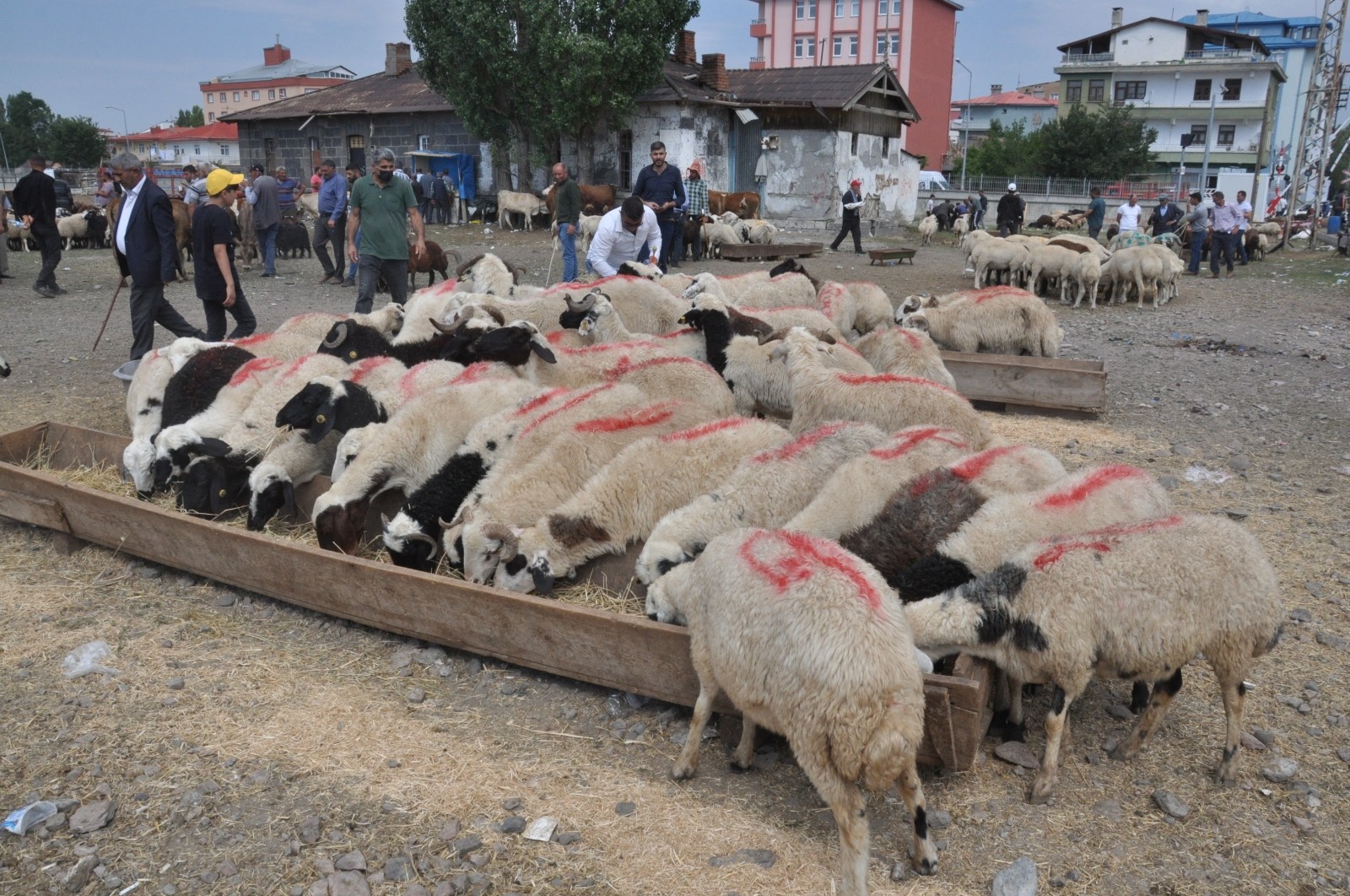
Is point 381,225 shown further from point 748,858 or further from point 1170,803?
point 1170,803

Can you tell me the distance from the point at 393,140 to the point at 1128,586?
3503 cm

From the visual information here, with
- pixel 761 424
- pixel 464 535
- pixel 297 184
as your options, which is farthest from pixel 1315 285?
pixel 297 184

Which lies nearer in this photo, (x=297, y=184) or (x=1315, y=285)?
(x=1315, y=285)

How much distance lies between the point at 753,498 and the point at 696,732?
1364 mm

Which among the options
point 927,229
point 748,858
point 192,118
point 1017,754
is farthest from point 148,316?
point 192,118

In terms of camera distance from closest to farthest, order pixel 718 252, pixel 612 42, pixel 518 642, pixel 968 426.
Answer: pixel 518 642 → pixel 968 426 → pixel 718 252 → pixel 612 42

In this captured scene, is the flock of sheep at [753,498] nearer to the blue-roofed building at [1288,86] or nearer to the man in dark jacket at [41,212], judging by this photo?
the man in dark jacket at [41,212]

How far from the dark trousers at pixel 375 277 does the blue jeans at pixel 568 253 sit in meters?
2.33

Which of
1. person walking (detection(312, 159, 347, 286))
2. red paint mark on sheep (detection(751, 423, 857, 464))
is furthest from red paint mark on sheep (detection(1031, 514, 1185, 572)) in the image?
person walking (detection(312, 159, 347, 286))

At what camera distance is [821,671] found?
3.22 meters

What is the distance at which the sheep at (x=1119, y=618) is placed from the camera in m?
3.58

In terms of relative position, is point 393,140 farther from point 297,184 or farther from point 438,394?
point 438,394

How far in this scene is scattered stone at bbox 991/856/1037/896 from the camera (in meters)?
3.09

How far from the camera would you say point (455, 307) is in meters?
8.06
